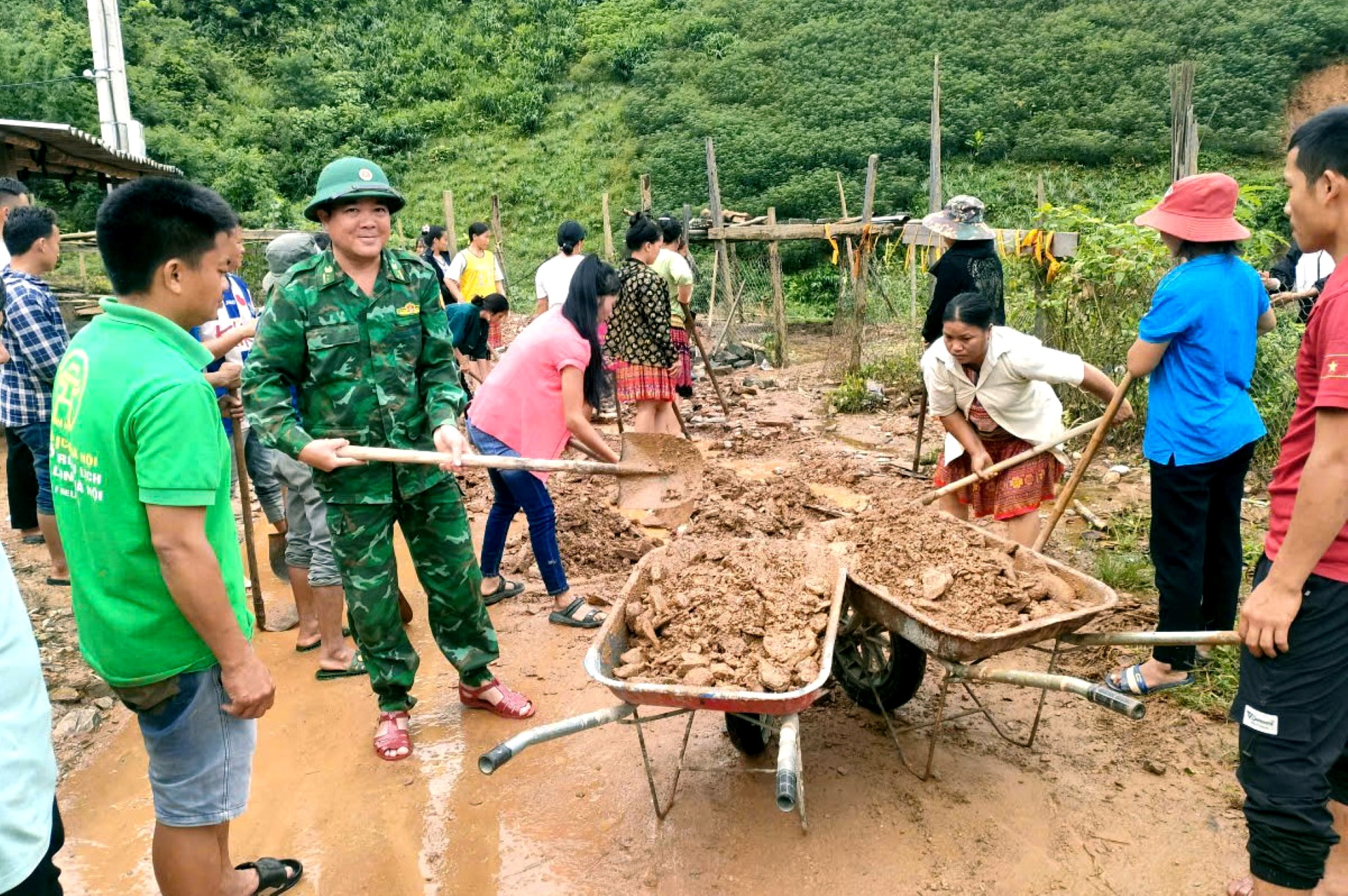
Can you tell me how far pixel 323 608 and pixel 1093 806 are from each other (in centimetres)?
326

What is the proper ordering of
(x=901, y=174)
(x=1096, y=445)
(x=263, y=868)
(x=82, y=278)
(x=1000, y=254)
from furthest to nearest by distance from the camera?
(x=901, y=174)
(x=82, y=278)
(x=1000, y=254)
(x=1096, y=445)
(x=263, y=868)

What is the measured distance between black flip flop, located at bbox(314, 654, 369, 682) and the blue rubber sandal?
10.7ft

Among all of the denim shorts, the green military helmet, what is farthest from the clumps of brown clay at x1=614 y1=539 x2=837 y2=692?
the green military helmet

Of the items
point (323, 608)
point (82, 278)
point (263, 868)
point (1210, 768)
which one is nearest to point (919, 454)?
point (1210, 768)

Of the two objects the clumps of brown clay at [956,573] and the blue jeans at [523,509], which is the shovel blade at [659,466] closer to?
the blue jeans at [523,509]

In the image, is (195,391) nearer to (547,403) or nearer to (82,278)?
(547,403)

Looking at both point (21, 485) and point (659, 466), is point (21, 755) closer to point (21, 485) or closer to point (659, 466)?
point (659, 466)

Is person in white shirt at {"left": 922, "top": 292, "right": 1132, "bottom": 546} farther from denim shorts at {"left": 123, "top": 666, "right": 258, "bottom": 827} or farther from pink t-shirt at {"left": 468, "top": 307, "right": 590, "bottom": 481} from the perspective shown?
denim shorts at {"left": 123, "top": 666, "right": 258, "bottom": 827}

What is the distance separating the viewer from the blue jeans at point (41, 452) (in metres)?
4.83

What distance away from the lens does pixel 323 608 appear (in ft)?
13.2

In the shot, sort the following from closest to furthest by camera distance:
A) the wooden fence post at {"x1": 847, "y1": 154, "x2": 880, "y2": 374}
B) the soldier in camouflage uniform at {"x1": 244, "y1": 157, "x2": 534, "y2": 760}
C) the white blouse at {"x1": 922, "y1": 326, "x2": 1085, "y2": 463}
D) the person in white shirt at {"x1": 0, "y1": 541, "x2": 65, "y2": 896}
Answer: the person in white shirt at {"x1": 0, "y1": 541, "x2": 65, "y2": 896}, the soldier in camouflage uniform at {"x1": 244, "y1": 157, "x2": 534, "y2": 760}, the white blouse at {"x1": 922, "y1": 326, "x2": 1085, "y2": 463}, the wooden fence post at {"x1": 847, "y1": 154, "x2": 880, "y2": 374}

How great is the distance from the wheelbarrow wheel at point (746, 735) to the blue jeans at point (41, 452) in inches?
156

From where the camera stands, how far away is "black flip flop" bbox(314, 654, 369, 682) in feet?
13.2

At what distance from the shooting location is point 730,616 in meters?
2.94
